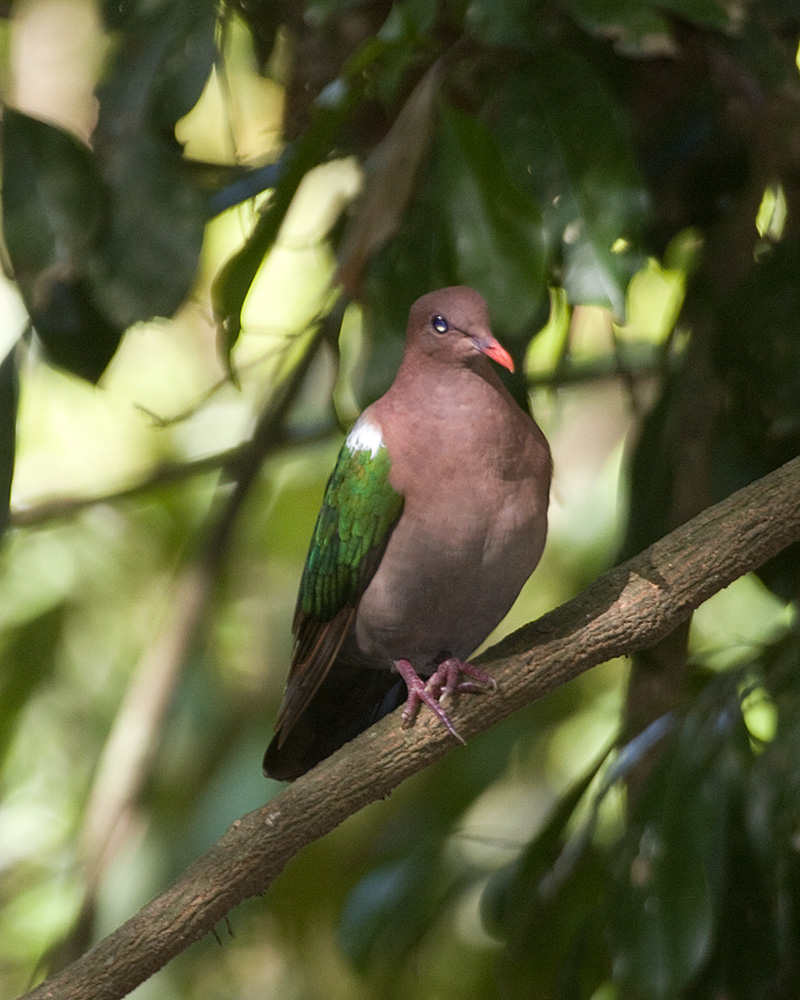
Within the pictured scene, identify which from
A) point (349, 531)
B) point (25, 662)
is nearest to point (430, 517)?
point (349, 531)

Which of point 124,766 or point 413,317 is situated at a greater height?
point 413,317

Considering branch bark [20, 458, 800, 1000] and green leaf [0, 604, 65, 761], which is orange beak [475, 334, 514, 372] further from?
green leaf [0, 604, 65, 761]

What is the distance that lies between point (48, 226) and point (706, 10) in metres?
1.37

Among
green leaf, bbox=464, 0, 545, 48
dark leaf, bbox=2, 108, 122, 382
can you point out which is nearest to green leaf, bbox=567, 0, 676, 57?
green leaf, bbox=464, 0, 545, 48

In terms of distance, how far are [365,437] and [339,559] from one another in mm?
258

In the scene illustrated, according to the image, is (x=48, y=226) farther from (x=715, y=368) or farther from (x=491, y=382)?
(x=715, y=368)

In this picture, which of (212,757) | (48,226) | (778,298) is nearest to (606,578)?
(778,298)

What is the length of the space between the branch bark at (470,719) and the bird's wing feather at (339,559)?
14.3 inches

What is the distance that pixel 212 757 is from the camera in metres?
4.87

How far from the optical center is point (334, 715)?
10.2 feet

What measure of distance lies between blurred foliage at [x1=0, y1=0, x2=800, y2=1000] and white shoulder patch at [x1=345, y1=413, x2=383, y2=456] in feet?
0.80

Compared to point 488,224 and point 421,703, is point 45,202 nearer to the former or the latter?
point 488,224

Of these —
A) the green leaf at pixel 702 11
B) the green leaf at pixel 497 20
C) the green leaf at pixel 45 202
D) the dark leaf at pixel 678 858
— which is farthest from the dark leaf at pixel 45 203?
the dark leaf at pixel 678 858

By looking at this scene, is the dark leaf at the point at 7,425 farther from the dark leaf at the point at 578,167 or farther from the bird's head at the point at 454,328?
the dark leaf at the point at 578,167
